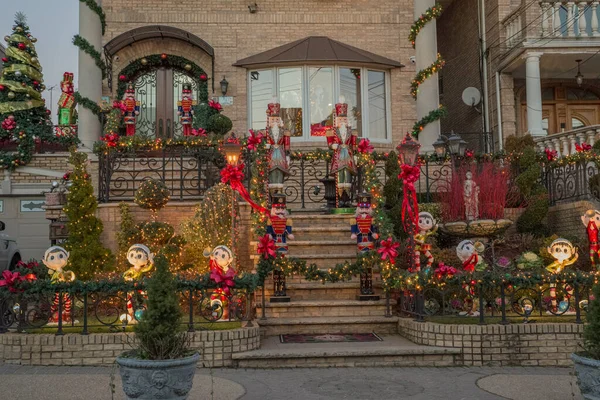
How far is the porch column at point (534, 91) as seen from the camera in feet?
55.3

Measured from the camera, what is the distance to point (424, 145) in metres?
17.2

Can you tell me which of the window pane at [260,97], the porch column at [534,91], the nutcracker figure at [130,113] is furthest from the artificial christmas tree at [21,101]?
the porch column at [534,91]

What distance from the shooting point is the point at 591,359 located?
555 cm

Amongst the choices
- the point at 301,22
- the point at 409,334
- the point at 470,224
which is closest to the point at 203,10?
the point at 301,22

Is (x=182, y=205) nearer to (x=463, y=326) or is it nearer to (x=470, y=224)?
(x=470, y=224)

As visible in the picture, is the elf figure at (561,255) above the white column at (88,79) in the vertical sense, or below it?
below

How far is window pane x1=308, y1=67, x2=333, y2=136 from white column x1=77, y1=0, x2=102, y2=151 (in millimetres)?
5419

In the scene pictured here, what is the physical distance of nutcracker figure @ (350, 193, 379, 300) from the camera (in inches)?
406

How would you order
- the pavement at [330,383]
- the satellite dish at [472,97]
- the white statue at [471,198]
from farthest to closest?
1. the satellite dish at [472,97]
2. the white statue at [471,198]
3. the pavement at [330,383]

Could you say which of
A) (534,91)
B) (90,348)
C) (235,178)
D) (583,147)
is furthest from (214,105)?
(90,348)

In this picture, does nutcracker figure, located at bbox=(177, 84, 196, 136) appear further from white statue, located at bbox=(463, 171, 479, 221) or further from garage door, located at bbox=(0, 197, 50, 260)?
white statue, located at bbox=(463, 171, 479, 221)

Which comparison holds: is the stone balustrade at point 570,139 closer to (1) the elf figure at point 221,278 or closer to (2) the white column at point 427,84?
(2) the white column at point 427,84

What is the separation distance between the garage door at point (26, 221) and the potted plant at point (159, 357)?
13.6 metres

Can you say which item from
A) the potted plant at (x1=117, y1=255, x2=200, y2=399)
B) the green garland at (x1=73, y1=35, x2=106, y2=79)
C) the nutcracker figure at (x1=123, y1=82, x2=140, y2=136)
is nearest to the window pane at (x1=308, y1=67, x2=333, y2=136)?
the nutcracker figure at (x1=123, y1=82, x2=140, y2=136)
